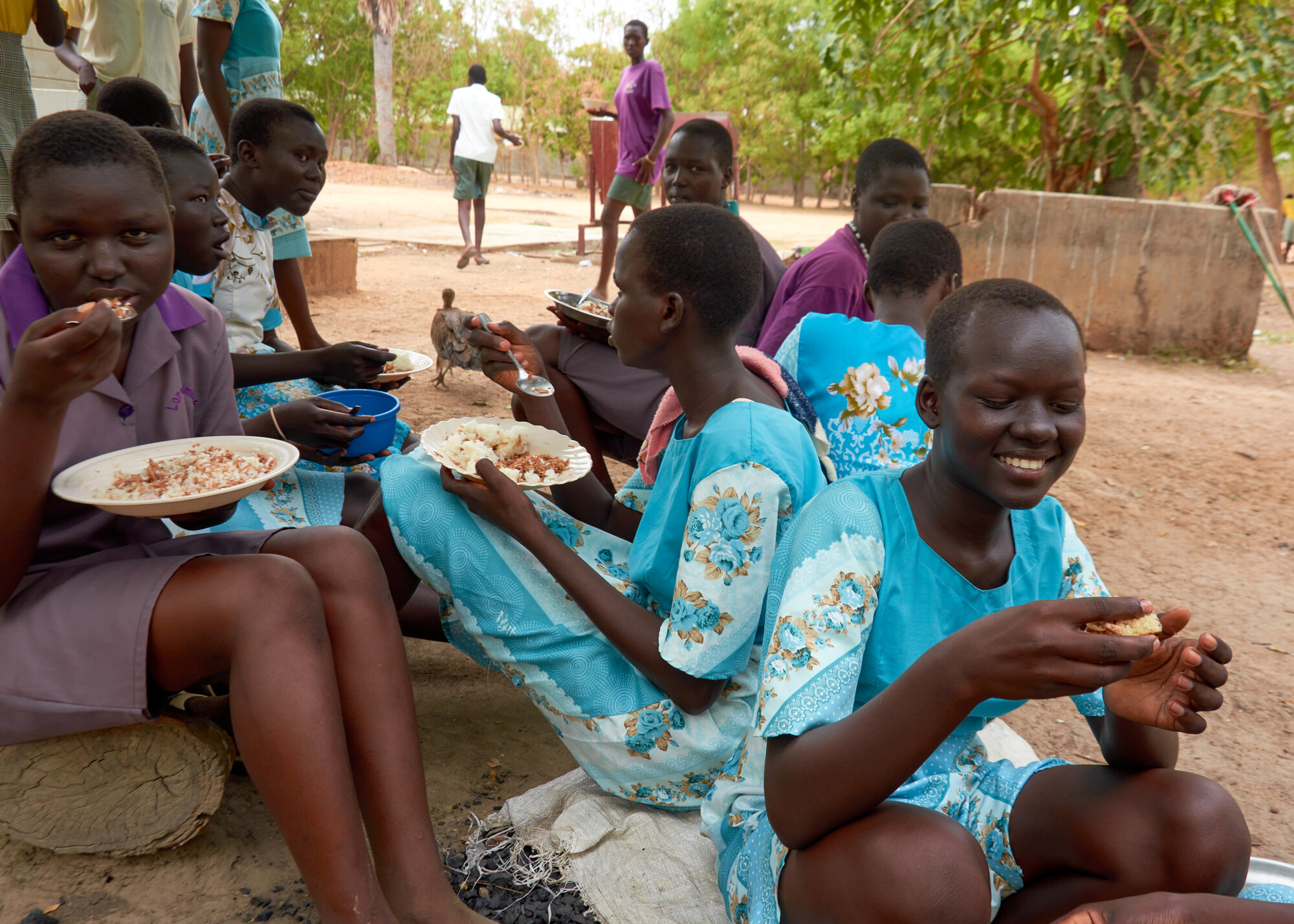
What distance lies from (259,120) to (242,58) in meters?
1.55

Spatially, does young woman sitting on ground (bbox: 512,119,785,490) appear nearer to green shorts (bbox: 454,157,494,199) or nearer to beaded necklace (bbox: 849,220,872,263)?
beaded necklace (bbox: 849,220,872,263)

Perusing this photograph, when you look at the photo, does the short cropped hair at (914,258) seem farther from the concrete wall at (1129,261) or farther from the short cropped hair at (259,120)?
the concrete wall at (1129,261)

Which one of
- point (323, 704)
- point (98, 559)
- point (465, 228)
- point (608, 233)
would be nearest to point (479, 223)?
point (465, 228)

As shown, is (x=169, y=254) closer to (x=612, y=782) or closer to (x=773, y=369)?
(x=773, y=369)

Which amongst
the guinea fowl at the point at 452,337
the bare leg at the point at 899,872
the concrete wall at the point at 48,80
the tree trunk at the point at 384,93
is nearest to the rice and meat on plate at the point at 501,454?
the guinea fowl at the point at 452,337

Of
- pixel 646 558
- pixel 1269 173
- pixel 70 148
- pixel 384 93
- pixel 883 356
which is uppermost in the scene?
pixel 384 93

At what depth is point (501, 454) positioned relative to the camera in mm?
2062

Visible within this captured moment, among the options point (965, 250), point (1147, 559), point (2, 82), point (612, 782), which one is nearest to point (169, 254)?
point (612, 782)

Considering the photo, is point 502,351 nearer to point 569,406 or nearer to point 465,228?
point 569,406

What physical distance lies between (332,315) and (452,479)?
4613 millimetres

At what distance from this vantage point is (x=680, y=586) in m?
1.61

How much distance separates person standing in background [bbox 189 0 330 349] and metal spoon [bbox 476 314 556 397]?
3.97 ft

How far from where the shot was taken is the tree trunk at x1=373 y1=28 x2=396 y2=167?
64.0ft

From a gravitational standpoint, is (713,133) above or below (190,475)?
above
